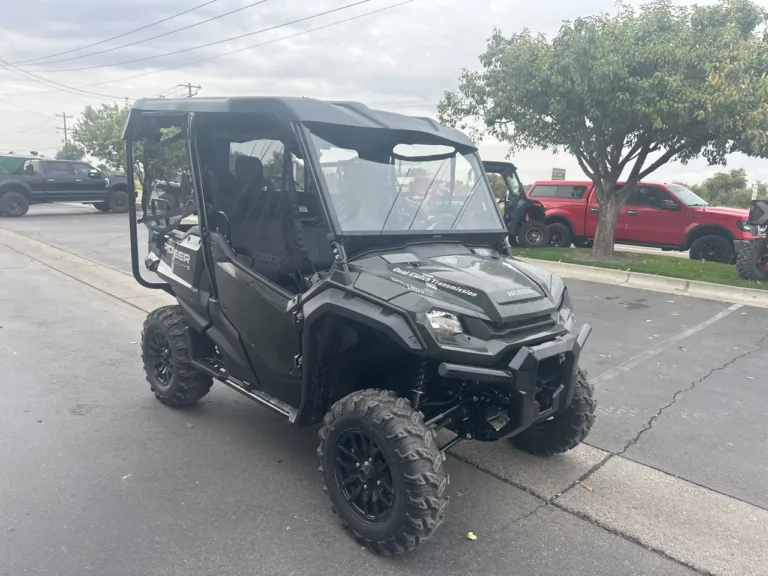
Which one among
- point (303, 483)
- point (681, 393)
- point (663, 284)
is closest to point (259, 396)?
point (303, 483)

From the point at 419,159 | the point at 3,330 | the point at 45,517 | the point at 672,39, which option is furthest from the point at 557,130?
the point at 45,517

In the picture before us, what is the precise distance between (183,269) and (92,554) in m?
2.12

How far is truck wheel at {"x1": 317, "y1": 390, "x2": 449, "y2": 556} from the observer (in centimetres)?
283

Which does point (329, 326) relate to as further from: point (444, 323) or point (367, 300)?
point (444, 323)

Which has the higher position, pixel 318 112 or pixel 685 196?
pixel 318 112

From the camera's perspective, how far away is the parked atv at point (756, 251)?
33.3 ft

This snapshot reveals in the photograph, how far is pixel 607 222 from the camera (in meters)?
12.9

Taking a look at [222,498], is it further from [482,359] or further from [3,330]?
[3,330]

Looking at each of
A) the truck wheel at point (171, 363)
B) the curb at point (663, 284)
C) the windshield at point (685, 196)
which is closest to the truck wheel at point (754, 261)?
the curb at point (663, 284)

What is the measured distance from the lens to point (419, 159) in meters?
3.75

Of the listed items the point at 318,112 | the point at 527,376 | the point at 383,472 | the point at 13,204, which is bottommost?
the point at 13,204

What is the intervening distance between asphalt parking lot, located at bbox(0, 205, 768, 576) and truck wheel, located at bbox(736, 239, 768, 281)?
15.6ft

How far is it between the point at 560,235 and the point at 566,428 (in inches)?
481

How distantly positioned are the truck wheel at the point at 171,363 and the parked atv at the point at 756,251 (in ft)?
31.0
